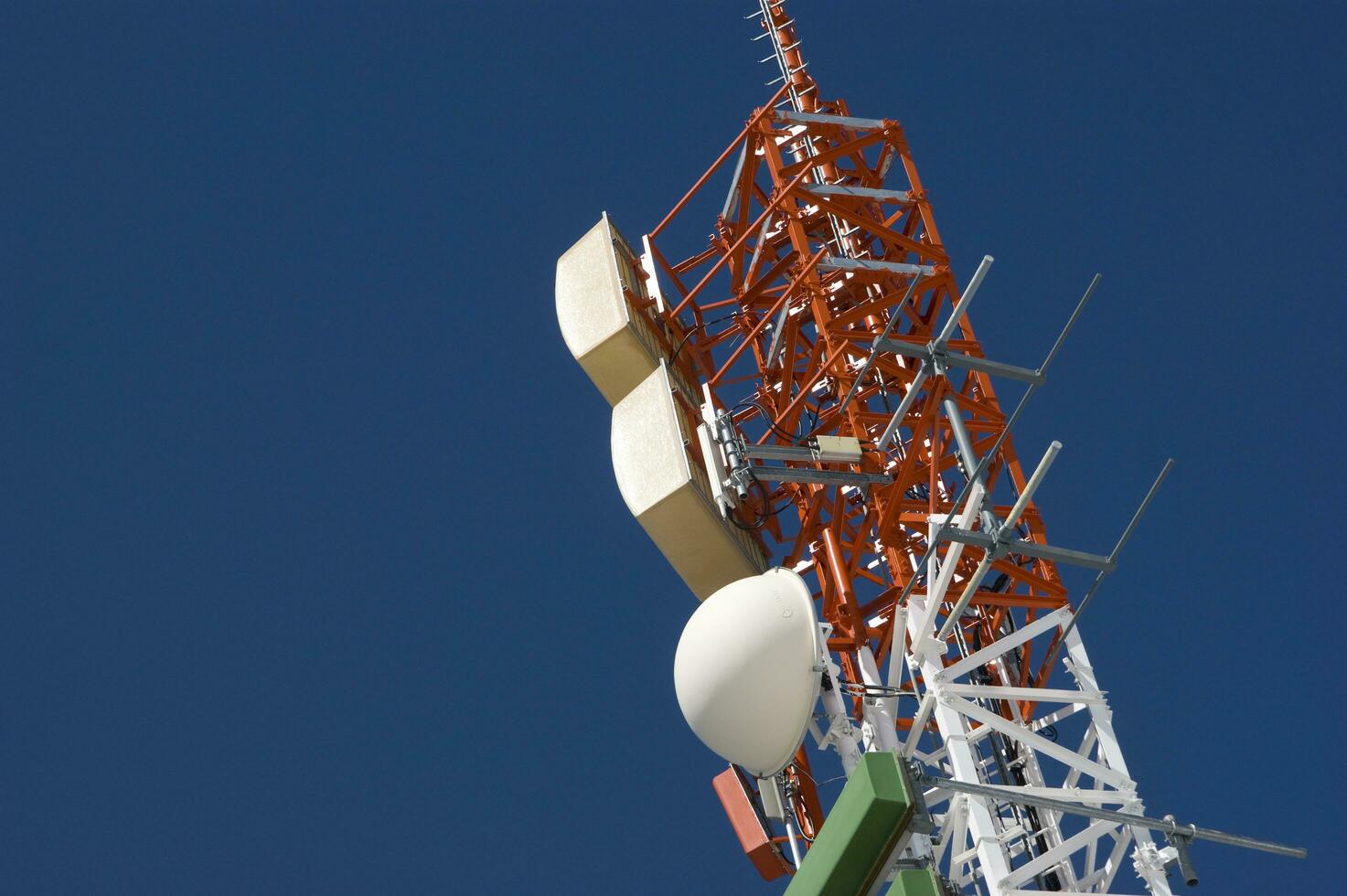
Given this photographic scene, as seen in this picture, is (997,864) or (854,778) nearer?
(854,778)

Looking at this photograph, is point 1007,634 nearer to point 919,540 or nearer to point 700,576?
point 919,540

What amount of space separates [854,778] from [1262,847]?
6963mm

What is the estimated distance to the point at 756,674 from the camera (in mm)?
30344

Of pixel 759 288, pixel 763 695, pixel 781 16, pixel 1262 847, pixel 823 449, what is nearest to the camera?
pixel 1262 847

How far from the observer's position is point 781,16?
138 feet

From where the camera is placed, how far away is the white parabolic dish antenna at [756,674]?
3009 centimetres

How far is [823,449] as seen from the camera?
32719mm

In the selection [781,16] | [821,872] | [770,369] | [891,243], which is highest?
[781,16]

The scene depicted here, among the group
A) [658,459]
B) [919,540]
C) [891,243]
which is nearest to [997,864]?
[919,540]

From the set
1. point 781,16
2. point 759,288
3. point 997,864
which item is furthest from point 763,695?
point 781,16

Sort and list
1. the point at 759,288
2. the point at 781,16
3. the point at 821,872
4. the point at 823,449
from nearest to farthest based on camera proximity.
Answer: the point at 821,872 < the point at 823,449 < the point at 759,288 < the point at 781,16

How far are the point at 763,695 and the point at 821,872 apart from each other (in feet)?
21.6

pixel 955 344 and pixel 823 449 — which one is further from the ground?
pixel 955 344

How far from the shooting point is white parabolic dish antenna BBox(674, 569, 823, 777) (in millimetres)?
30094
